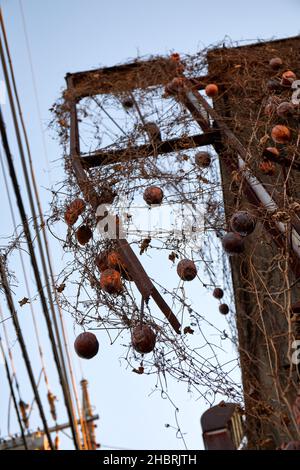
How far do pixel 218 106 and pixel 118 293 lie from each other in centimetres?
255

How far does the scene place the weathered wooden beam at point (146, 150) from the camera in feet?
15.6

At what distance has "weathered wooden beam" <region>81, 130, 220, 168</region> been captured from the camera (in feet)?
15.6

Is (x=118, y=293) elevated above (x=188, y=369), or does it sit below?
above

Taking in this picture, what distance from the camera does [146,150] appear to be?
486 cm

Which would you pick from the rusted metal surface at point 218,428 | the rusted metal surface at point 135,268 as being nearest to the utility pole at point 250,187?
the rusted metal surface at point 135,268

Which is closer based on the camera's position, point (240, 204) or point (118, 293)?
point (118, 293)

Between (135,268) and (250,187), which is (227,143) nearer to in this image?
(250,187)

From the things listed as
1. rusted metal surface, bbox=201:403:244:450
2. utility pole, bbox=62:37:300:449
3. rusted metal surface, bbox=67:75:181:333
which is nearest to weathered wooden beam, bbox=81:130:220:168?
utility pole, bbox=62:37:300:449

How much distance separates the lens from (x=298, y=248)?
143 inches

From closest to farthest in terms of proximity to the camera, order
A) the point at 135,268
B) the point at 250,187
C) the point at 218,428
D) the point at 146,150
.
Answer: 1. the point at 218,428
2. the point at 135,268
3. the point at 250,187
4. the point at 146,150

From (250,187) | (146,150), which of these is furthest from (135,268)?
(146,150)

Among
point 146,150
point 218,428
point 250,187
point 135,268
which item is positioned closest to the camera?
point 218,428
